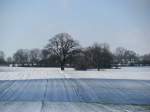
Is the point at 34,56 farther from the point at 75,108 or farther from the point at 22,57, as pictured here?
the point at 75,108

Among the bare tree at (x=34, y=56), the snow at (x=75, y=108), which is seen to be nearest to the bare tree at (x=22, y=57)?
the bare tree at (x=34, y=56)

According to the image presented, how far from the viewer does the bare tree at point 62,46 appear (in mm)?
77562

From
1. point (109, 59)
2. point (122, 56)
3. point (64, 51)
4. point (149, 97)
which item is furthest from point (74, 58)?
point (149, 97)

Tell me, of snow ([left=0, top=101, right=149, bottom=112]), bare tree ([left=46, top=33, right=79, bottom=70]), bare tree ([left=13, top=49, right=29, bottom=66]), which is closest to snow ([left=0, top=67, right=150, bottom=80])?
snow ([left=0, top=101, right=149, bottom=112])

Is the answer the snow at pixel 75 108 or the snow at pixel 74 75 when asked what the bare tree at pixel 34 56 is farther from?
the snow at pixel 75 108

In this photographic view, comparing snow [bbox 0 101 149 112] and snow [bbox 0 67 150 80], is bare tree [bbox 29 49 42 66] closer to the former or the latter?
snow [bbox 0 67 150 80]

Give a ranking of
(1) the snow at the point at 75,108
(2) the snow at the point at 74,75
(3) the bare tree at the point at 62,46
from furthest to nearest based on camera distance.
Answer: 1. (3) the bare tree at the point at 62,46
2. (2) the snow at the point at 74,75
3. (1) the snow at the point at 75,108

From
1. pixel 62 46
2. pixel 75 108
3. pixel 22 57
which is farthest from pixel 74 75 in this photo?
pixel 22 57

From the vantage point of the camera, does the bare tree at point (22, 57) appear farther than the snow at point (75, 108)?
Yes

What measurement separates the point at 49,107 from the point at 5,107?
198cm

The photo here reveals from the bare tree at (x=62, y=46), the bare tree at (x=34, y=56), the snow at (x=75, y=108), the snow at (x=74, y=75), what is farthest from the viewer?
the bare tree at (x=34, y=56)

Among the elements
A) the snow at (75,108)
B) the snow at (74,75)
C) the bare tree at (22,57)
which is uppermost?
the bare tree at (22,57)

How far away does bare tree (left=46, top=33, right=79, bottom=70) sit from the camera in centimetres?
7756

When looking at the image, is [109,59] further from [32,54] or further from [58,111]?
[58,111]
